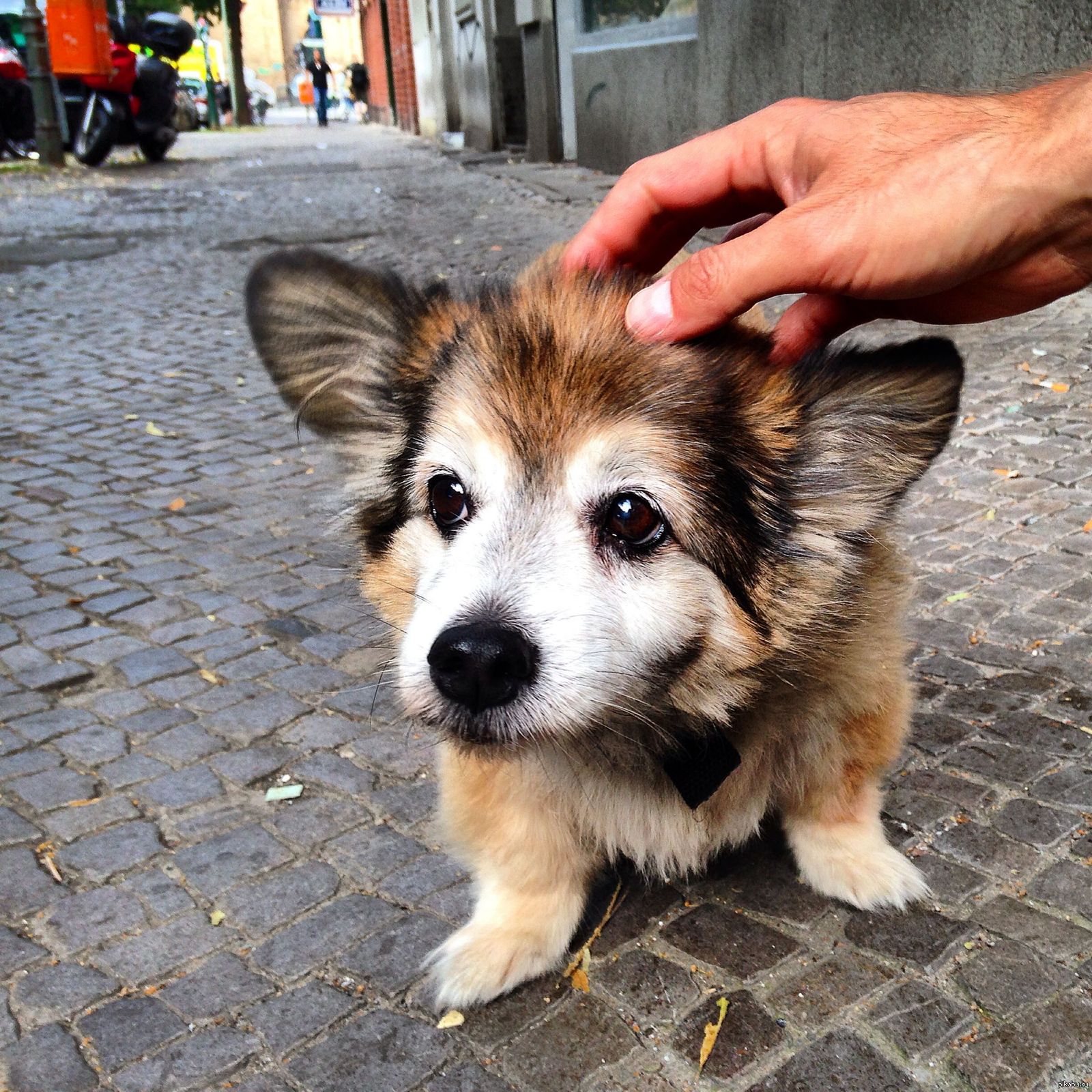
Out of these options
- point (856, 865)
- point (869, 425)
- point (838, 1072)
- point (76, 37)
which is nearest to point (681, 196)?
point (869, 425)

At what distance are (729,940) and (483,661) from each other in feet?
3.43

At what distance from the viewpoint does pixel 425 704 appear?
2.13 meters

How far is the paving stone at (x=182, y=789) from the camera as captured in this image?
312 cm

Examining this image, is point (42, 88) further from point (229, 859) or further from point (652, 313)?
point (652, 313)

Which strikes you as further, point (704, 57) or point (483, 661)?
point (704, 57)

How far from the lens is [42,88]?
1950cm

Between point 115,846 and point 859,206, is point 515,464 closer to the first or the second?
point 859,206

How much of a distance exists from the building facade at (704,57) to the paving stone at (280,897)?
263 cm

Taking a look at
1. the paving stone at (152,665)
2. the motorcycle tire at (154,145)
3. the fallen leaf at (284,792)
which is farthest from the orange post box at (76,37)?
the fallen leaf at (284,792)

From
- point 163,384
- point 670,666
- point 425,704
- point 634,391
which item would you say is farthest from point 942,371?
point 163,384

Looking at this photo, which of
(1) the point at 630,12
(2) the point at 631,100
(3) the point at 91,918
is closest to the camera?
(3) the point at 91,918

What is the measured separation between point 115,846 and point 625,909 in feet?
4.48

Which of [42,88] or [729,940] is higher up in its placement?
[42,88]

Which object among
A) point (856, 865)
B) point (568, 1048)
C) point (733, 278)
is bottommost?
point (568, 1048)
